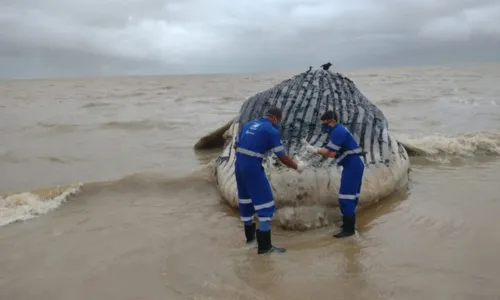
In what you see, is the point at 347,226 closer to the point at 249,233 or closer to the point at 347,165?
the point at 347,165

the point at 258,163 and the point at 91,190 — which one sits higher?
the point at 258,163

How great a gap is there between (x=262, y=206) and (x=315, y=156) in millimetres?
1097

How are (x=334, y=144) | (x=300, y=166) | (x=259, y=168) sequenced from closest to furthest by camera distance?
(x=259, y=168) → (x=334, y=144) → (x=300, y=166)

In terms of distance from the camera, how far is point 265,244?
4.63 metres

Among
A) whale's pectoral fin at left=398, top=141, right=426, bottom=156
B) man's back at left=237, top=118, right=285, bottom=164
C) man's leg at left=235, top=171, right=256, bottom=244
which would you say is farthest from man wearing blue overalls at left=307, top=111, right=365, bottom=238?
whale's pectoral fin at left=398, top=141, right=426, bottom=156

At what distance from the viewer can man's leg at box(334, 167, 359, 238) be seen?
196 inches

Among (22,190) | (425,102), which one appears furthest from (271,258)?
(425,102)

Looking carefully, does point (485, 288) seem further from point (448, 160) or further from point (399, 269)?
point (448, 160)

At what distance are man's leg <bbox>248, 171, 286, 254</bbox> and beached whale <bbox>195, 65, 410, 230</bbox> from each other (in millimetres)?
556

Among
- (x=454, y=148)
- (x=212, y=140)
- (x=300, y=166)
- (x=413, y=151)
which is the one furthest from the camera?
(x=212, y=140)

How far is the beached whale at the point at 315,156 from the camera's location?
526 cm

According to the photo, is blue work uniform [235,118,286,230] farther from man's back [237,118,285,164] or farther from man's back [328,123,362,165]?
man's back [328,123,362,165]

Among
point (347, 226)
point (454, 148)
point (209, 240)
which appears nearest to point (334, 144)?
point (347, 226)

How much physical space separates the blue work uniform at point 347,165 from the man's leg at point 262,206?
31.5 inches
